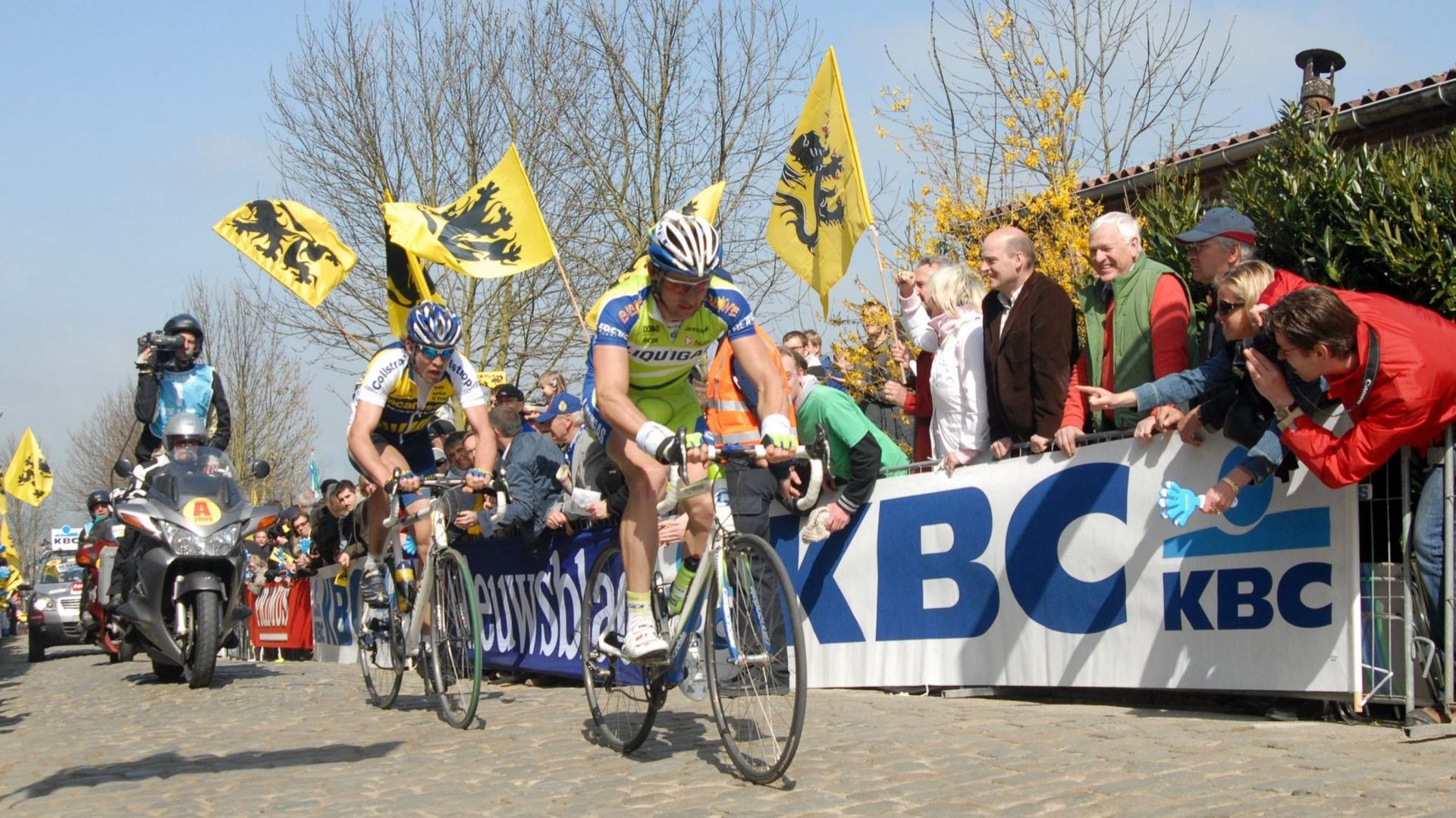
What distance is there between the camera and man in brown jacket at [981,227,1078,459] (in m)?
8.14

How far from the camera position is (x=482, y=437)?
28.1 ft

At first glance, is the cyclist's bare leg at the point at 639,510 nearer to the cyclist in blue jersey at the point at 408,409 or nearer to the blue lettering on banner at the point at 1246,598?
the cyclist in blue jersey at the point at 408,409

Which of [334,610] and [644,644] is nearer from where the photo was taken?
[644,644]

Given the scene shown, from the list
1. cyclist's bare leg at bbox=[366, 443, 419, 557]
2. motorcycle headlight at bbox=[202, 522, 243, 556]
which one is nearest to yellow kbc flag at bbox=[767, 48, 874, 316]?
cyclist's bare leg at bbox=[366, 443, 419, 557]

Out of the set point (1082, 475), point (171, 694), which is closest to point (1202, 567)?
point (1082, 475)

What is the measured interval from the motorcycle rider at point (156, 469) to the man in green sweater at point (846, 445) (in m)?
5.23

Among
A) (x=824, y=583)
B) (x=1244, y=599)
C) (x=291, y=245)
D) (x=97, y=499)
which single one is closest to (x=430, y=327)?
(x=824, y=583)

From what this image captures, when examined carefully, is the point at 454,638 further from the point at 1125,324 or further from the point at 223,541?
the point at 1125,324

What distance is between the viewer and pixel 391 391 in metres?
8.81

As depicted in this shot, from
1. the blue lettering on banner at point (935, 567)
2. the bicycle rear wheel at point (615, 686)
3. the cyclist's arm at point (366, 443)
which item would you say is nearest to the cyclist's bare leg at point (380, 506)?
the cyclist's arm at point (366, 443)

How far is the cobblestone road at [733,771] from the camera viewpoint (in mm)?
5020

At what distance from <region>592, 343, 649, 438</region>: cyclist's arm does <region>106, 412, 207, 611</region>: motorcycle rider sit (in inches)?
252

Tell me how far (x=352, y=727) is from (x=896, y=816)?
4.24m

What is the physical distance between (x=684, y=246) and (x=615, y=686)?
2.22m
